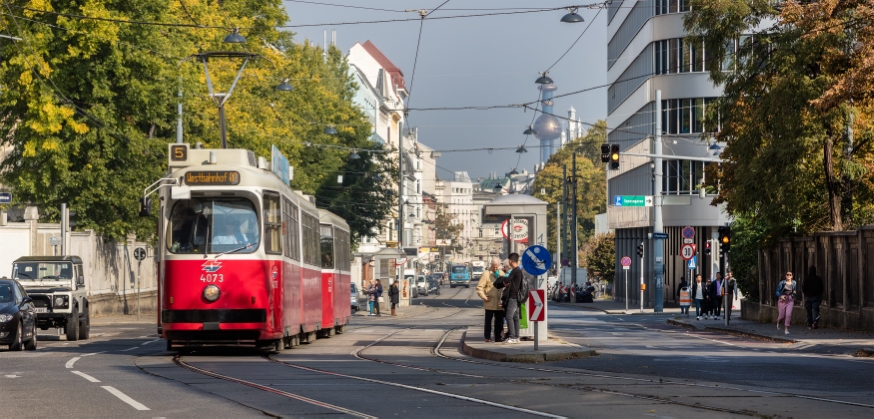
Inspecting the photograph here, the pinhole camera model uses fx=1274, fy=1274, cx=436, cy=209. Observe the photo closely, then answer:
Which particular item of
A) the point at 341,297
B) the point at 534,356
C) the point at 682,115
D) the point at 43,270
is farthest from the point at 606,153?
the point at 682,115

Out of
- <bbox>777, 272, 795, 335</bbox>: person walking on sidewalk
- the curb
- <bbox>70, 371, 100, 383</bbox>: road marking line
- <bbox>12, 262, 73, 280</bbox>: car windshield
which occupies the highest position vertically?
<bbox>12, 262, 73, 280</bbox>: car windshield

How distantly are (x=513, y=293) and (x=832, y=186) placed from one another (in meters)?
13.3

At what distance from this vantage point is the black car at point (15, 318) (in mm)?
22969

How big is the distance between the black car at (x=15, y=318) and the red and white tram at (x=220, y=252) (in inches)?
135

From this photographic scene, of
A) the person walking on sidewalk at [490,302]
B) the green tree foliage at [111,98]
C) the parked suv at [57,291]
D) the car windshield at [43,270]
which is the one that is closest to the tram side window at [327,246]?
the person walking on sidewalk at [490,302]

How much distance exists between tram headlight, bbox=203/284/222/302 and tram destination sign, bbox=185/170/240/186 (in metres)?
1.72

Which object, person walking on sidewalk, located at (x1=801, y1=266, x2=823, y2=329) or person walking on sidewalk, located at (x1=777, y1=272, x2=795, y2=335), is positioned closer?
person walking on sidewalk, located at (x1=777, y1=272, x2=795, y2=335)

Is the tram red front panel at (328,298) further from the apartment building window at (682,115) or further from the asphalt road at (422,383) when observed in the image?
the apartment building window at (682,115)

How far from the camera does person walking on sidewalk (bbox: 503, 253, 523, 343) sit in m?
24.7

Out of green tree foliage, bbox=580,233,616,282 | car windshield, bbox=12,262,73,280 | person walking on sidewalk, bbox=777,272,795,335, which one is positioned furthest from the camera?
green tree foliage, bbox=580,233,616,282

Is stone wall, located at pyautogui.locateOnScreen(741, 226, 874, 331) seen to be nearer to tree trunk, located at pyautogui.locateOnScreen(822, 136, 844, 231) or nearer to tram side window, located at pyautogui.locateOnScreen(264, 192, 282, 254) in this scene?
tree trunk, located at pyautogui.locateOnScreen(822, 136, 844, 231)

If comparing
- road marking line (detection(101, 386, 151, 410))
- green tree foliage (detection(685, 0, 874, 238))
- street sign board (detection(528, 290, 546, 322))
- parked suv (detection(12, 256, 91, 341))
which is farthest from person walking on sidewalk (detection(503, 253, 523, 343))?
road marking line (detection(101, 386, 151, 410))

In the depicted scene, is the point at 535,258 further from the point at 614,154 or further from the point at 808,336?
the point at 614,154

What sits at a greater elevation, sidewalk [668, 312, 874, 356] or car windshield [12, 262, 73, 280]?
car windshield [12, 262, 73, 280]
